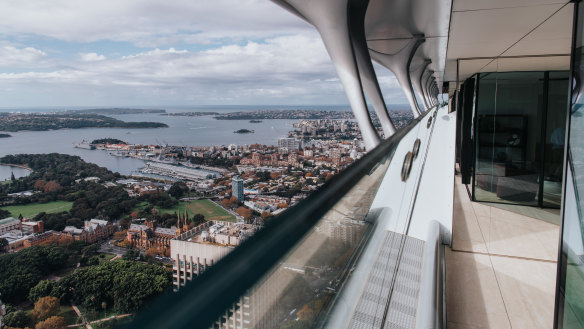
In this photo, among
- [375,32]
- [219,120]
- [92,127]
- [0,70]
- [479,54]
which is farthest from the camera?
[375,32]

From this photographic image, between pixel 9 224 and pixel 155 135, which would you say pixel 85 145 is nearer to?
pixel 155 135

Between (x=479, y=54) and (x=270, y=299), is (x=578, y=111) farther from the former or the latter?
(x=479, y=54)

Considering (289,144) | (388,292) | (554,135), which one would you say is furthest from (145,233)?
(554,135)

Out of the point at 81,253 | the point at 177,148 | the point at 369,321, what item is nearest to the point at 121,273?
the point at 369,321

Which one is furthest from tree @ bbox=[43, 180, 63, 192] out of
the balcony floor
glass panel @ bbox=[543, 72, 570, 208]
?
glass panel @ bbox=[543, 72, 570, 208]

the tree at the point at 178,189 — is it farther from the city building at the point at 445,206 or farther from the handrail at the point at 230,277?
the handrail at the point at 230,277

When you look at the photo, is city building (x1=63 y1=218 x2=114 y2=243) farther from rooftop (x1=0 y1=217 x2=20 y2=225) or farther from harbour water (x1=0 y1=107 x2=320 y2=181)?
harbour water (x1=0 y1=107 x2=320 y2=181)

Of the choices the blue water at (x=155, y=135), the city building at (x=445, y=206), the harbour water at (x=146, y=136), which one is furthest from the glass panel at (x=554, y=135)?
the harbour water at (x=146, y=136)
